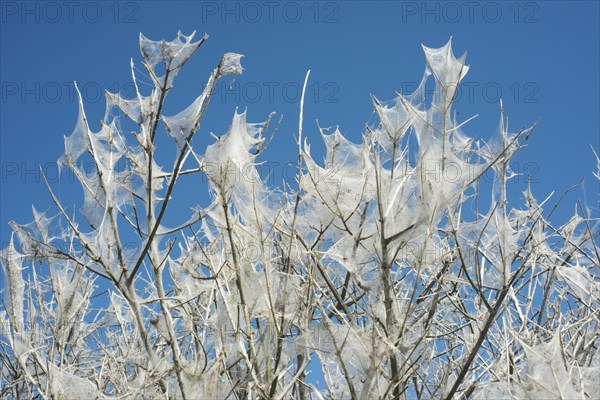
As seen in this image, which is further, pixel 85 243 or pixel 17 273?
pixel 17 273

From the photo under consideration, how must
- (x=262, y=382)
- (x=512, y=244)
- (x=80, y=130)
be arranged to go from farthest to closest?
(x=80, y=130) < (x=512, y=244) < (x=262, y=382)

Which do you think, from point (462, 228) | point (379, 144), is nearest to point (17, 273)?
point (379, 144)

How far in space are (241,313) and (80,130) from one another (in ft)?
4.56

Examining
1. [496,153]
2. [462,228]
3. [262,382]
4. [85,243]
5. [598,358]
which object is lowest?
[262,382]

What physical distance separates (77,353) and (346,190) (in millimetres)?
2870

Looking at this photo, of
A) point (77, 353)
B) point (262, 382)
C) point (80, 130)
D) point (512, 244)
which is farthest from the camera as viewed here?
point (77, 353)

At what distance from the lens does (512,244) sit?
3.26 meters

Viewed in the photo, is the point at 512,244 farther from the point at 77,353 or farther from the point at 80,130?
the point at 77,353

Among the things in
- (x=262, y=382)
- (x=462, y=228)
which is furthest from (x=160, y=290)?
(x=462, y=228)

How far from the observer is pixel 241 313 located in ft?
11.4

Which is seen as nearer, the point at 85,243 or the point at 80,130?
the point at 85,243

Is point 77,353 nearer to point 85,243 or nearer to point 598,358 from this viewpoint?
point 85,243

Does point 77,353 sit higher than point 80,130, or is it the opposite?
point 80,130

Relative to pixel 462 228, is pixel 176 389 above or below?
below
